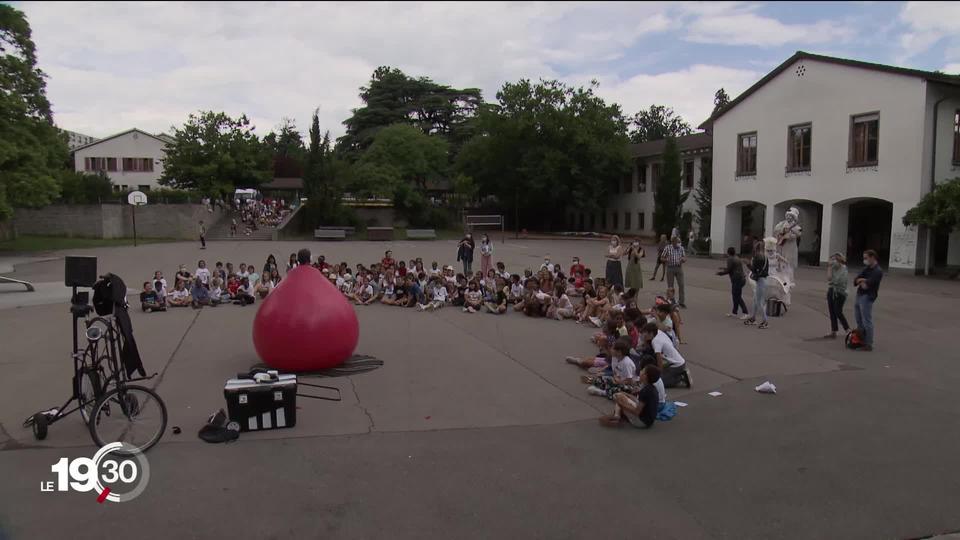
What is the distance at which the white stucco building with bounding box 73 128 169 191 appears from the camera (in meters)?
64.3

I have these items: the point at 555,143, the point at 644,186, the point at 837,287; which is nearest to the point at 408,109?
the point at 555,143

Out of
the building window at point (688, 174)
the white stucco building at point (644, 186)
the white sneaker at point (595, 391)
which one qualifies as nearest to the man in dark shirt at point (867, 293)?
the white sneaker at point (595, 391)

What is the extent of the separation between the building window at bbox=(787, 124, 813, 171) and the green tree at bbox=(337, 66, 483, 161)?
3873 cm

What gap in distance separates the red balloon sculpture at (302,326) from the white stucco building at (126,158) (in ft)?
200

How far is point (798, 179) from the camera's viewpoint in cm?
3195

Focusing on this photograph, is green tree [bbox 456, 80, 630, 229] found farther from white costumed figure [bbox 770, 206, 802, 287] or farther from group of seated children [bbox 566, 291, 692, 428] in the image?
group of seated children [bbox 566, 291, 692, 428]

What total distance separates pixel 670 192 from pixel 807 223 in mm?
10610

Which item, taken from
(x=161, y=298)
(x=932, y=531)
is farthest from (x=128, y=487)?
(x=161, y=298)

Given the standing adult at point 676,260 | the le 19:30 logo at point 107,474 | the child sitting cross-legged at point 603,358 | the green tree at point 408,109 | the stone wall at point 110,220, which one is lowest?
the le 19:30 logo at point 107,474

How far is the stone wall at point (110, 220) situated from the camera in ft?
146

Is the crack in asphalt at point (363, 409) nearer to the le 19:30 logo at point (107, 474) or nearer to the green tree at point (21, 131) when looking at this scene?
the le 19:30 logo at point (107, 474)

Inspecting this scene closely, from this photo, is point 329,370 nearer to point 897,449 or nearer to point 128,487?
point 128,487

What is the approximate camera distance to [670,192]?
43656 millimetres

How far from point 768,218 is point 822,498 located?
99.1ft
